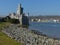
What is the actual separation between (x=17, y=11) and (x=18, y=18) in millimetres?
8785

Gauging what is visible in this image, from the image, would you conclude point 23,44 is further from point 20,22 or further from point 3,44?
point 20,22

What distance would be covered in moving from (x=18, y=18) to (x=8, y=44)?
86.1 metres

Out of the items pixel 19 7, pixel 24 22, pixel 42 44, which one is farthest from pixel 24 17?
pixel 42 44

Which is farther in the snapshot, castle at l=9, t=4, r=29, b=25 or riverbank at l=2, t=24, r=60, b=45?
castle at l=9, t=4, r=29, b=25

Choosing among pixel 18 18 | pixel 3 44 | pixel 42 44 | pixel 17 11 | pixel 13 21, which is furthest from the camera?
pixel 17 11

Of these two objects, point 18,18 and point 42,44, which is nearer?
point 42,44

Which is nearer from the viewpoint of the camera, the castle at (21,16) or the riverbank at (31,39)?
the riverbank at (31,39)

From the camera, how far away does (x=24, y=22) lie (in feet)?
348

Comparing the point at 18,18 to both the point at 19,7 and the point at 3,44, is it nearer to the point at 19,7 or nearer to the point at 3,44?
the point at 19,7

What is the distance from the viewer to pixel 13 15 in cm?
11950

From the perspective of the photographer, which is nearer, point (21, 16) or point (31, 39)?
point (31, 39)

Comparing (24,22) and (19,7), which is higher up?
(19,7)

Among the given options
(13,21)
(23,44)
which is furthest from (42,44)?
(13,21)

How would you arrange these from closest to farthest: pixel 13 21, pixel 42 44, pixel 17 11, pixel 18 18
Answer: pixel 42 44 < pixel 13 21 < pixel 18 18 < pixel 17 11
